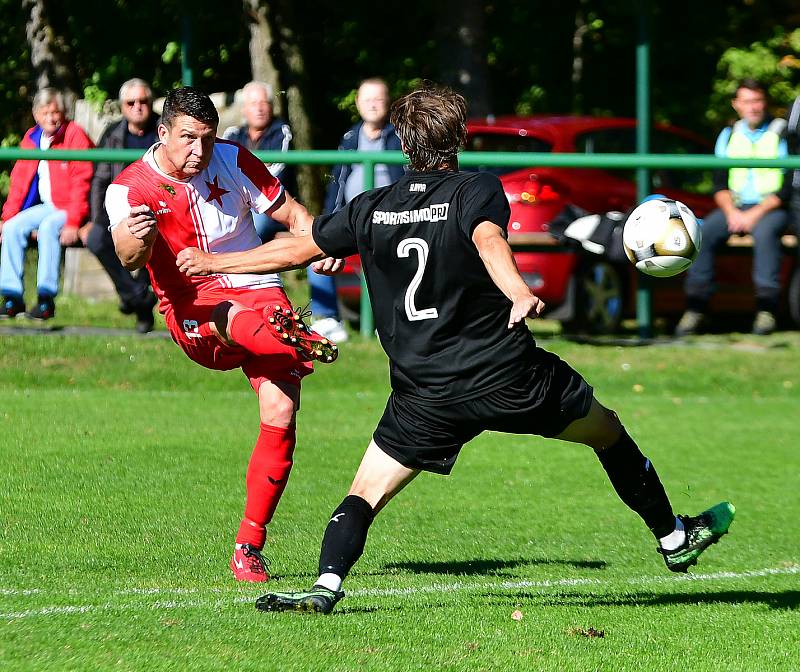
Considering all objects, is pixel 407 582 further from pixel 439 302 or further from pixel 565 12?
pixel 565 12

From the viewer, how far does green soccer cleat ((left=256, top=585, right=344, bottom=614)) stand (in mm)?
5004

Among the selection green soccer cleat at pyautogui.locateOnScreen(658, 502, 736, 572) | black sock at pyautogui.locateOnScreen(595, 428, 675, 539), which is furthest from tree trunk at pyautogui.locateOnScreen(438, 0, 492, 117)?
black sock at pyautogui.locateOnScreen(595, 428, 675, 539)

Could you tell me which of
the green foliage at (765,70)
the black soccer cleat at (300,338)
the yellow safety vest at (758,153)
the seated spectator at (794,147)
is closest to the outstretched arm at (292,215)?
the black soccer cleat at (300,338)

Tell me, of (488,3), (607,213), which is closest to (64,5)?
(488,3)

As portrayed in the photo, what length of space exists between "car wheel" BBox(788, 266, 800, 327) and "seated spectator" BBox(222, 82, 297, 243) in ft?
15.7

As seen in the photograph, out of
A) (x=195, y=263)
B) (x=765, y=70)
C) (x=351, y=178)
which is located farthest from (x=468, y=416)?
(x=765, y=70)

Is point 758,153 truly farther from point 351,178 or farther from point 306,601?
point 306,601

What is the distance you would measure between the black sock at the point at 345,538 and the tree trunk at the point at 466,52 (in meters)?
14.3

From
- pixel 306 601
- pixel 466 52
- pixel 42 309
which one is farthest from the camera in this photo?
pixel 466 52

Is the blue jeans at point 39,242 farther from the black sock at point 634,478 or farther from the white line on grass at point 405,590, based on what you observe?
the black sock at point 634,478

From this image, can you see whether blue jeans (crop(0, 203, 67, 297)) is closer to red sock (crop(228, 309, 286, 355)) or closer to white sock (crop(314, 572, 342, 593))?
red sock (crop(228, 309, 286, 355))

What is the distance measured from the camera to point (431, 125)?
5035mm

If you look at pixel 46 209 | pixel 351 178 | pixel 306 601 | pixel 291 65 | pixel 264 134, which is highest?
pixel 291 65

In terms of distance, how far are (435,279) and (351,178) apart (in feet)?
23.9
